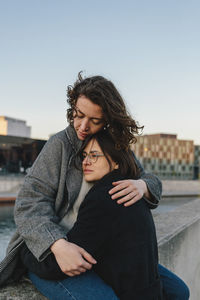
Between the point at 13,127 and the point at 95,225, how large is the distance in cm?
6144

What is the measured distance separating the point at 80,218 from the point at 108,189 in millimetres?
155

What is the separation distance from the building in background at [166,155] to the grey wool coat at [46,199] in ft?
196

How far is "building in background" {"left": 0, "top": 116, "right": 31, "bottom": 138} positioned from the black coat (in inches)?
2365

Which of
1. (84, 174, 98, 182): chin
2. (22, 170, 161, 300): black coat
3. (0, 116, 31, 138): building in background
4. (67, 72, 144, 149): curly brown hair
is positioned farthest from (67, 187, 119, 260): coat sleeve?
(0, 116, 31, 138): building in background

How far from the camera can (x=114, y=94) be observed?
1485 mm

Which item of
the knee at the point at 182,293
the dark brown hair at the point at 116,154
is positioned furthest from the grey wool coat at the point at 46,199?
the knee at the point at 182,293

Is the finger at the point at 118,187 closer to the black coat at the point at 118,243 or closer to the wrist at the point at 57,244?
the black coat at the point at 118,243

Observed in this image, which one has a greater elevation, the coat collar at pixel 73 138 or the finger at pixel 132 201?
the coat collar at pixel 73 138

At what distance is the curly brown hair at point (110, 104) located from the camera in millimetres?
1421

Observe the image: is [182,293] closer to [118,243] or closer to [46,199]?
[118,243]

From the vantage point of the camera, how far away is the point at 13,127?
59844mm

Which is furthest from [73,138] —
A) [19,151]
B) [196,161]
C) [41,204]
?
[196,161]

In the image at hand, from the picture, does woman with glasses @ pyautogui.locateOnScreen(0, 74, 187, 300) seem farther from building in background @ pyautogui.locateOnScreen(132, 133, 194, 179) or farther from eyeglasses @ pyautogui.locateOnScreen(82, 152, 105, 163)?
building in background @ pyautogui.locateOnScreen(132, 133, 194, 179)

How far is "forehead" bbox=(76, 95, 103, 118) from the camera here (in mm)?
1445
